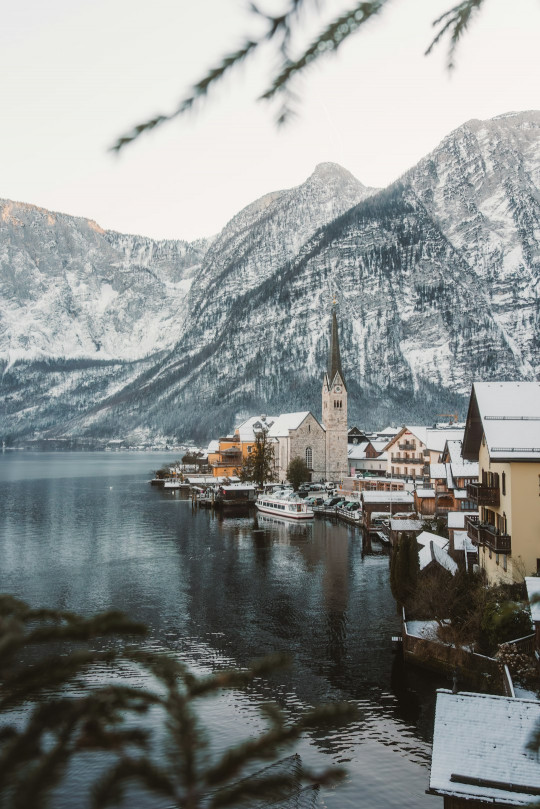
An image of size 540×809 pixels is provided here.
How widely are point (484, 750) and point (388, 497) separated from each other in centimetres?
4840

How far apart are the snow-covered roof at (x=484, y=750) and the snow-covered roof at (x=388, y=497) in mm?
45194

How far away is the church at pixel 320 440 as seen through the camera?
319 ft

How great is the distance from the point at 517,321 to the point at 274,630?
190010 millimetres

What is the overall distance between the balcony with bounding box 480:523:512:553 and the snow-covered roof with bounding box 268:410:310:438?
70828mm

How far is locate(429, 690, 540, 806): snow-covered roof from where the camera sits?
1227 centimetres

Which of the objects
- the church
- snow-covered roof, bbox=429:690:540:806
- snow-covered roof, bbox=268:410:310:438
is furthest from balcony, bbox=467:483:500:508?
snow-covered roof, bbox=268:410:310:438

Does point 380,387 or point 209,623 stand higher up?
point 380,387

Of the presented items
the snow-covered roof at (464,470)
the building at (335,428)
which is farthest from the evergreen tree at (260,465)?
the snow-covered roof at (464,470)

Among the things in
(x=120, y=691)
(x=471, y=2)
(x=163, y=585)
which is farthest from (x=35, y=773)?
(x=163, y=585)

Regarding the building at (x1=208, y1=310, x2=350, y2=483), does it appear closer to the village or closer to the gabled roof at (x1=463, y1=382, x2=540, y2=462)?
the village

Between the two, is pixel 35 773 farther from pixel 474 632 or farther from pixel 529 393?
pixel 529 393

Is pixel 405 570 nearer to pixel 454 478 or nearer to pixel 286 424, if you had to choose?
pixel 454 478

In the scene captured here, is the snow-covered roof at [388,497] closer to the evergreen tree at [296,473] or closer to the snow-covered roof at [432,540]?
the snow-covered roof at [432,540]

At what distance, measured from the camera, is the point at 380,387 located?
194 metres
